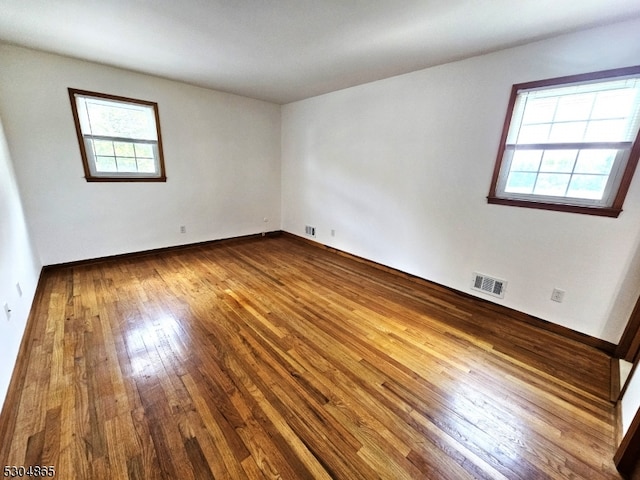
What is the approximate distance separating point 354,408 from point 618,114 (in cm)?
282

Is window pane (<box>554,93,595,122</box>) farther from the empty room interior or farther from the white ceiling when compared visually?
the white ceiling

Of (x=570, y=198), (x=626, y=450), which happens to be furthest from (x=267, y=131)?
(x=626, y=450)

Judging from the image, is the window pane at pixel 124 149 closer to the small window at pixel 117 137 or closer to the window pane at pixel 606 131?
the small window at pixel 117 137

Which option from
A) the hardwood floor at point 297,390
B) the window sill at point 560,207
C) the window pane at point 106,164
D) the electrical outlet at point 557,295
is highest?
the window pane at point 106,164

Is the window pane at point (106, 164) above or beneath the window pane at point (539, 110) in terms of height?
beneath

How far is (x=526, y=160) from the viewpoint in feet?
7.78

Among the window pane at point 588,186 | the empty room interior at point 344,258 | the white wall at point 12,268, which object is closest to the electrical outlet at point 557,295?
the empty room interior at point 344,258

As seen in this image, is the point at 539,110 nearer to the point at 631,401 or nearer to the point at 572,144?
the point at 572,144

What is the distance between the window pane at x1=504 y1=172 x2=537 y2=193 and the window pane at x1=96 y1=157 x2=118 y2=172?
15.3 feet

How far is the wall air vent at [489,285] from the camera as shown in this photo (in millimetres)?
2654

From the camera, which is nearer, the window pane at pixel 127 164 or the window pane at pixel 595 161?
the window pane at pixel 595 161

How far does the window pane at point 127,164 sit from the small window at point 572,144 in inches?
174

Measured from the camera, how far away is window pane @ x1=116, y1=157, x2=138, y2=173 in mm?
3490

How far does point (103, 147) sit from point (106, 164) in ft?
0.69
